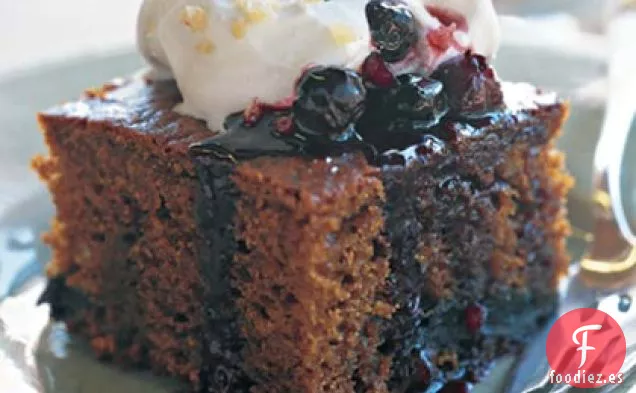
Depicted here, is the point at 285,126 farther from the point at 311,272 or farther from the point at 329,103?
the point at 311,272

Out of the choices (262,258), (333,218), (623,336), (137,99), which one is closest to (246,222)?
(262,258)

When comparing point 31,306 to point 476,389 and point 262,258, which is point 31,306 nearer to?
point 262,258

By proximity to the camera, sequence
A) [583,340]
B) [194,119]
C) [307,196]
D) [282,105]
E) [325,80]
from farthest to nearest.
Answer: [583,340] < [194,119] < [282,105] < [325,80] < [307,196]

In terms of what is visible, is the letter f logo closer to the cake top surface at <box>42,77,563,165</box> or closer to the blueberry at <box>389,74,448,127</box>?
the cake top surface at <box>42,77,563,165</box>

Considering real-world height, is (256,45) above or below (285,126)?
above

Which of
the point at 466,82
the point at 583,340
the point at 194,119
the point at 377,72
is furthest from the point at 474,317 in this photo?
the point at 194,119

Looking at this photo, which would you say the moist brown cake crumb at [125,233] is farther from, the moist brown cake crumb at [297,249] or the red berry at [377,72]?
the red berry at [377,72]
